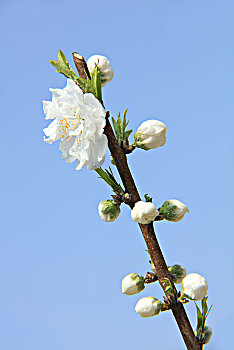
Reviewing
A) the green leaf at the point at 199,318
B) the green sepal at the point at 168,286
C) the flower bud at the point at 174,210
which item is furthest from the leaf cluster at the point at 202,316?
the flower bud at the point at 174,210

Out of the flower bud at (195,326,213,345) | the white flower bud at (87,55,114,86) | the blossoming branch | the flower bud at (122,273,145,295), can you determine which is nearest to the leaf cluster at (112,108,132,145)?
the blossoming branch

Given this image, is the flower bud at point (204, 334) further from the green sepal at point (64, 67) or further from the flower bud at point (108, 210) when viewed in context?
the green sepal at point (64, 67)

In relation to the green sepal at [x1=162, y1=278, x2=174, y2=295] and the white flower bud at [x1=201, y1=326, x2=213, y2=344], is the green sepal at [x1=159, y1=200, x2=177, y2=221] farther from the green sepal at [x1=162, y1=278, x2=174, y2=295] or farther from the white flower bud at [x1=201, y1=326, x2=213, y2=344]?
the white flower bud at [x1=201, y1=326, x2=213, y2=344]

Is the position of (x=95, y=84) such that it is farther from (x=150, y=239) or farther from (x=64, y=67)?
(x=150, y=239)

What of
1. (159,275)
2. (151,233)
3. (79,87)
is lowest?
(159,275)

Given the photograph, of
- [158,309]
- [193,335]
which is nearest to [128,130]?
[158,309]

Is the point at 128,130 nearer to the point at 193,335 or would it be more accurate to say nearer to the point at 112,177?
the point at 112,177
